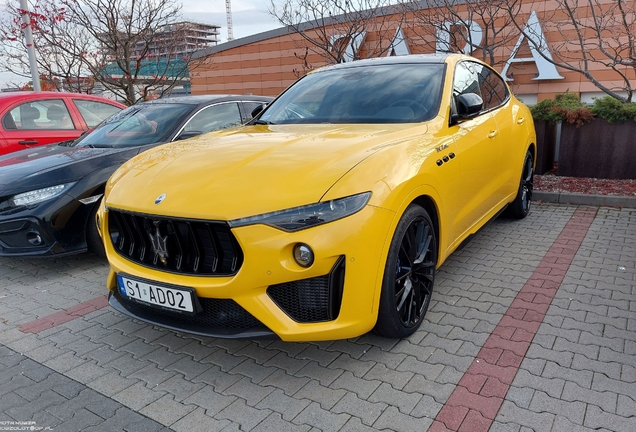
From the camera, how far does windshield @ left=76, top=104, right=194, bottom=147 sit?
509cm

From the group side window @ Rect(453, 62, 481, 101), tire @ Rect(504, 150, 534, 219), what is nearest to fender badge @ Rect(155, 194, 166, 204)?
side window @ Rect(453, 62, 481, 101)

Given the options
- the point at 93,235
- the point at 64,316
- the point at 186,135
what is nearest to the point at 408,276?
the point at 64,316

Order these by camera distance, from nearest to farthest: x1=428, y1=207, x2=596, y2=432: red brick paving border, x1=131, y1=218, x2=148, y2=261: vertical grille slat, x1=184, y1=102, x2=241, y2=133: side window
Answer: x1=428, y1=207, x2=596, y2=432: red brick paving border
x1=131, y1=218, x2=148, y2=261: vertical grille slat
x1=184, y1=102, x2=241, y2=133: side window

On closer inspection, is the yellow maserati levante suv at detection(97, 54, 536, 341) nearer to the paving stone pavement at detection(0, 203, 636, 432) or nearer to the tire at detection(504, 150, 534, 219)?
the paving stone pavement at detection(0, 203, 636, 432)

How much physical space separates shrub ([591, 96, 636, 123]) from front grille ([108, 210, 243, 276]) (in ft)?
21.4

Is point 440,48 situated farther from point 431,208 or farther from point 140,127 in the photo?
point 431,208

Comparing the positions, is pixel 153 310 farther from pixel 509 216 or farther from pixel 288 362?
pixel 509 216

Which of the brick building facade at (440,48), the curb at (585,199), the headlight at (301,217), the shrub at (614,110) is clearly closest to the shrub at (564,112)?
the shrub at (614,110)

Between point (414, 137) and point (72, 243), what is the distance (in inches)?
122

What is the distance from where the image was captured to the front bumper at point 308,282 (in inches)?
95.5

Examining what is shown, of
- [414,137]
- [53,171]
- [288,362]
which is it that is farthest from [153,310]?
[53,171]

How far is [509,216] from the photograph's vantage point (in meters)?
5.79

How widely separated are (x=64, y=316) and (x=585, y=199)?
19.7 feet

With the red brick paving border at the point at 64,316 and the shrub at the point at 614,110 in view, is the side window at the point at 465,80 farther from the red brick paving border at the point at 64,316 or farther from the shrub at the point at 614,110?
the shrub at the point at 614,110
